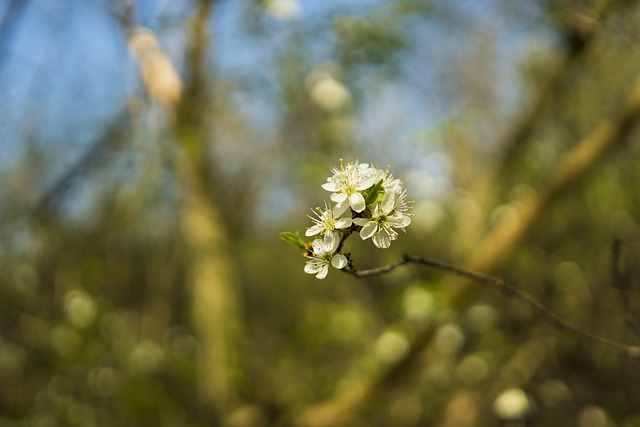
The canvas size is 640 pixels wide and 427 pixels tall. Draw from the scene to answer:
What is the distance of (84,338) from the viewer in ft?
16.9

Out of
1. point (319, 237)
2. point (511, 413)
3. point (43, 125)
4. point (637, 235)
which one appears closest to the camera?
point (319, 237)

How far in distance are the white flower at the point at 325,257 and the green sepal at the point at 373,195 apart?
113mm

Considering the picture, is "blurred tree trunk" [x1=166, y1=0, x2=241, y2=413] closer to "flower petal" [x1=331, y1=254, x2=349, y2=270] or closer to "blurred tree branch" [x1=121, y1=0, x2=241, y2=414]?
"blurred tree branch" [x1=121, y1=0, x2=241, y2=414]

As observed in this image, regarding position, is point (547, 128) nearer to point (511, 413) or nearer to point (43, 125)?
point (511, 413)

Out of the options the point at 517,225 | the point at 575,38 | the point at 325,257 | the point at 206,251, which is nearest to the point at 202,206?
the point at 206,251

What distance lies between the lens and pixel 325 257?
1.41m

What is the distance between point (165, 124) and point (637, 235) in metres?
4.04

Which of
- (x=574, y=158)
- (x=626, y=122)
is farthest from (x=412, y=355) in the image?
(x=626, y=122)

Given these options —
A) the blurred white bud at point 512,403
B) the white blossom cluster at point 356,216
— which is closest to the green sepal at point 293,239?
the white blossom cluster at point 356,216

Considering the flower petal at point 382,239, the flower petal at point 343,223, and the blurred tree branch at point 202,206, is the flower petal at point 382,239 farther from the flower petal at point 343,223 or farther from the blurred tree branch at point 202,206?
the blurred tree branch at point 202,206

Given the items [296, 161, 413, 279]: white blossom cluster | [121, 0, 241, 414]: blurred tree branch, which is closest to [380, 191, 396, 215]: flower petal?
[296, 161, 413, 279]: white blossom cluster

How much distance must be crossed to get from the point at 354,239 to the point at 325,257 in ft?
14.6

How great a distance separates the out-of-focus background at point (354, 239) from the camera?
3369mm

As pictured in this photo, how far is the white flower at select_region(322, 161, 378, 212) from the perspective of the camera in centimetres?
133
